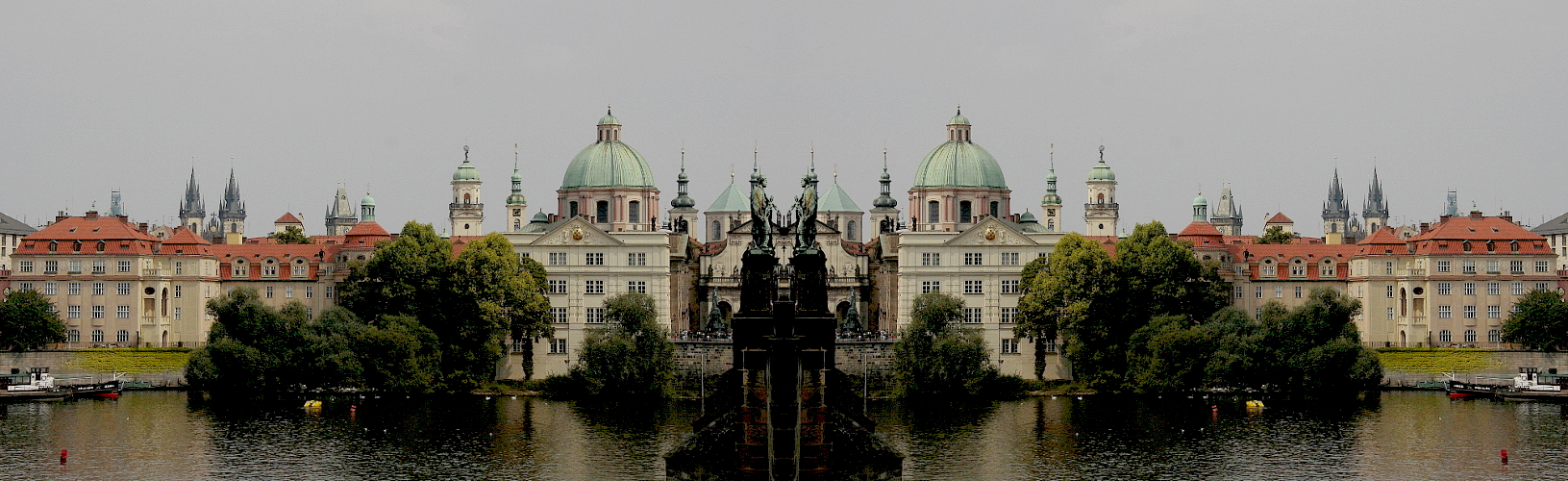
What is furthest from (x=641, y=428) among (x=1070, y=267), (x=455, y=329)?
(x=1070, y=267)

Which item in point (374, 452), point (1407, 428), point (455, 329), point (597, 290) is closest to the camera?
point (374, 452)

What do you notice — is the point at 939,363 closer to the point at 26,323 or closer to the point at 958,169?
the point at 958,169

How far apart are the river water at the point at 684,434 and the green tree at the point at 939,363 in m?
5.03

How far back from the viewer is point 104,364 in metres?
162

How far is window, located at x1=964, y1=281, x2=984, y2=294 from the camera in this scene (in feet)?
569

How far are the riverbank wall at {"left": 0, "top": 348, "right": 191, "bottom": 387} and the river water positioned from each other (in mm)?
8105

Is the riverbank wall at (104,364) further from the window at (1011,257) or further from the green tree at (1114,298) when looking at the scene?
the window at (1011,257)

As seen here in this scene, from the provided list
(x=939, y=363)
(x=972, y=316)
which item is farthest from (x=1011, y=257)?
(x=939, y=363)

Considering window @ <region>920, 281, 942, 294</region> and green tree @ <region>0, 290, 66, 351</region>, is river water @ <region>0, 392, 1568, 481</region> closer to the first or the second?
green tree @ <region>0, 290, 66, 351</region>

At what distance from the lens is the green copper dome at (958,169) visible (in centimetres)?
19725

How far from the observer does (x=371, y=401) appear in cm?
14800

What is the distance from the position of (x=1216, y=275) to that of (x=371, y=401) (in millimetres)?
60722

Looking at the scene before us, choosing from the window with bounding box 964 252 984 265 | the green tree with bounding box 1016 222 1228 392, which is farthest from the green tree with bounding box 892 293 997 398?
the window with bounding box 964 252 984 265

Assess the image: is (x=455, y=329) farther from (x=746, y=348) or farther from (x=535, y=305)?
(x=746, y=348)
